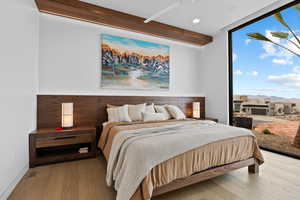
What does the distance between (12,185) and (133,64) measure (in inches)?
115

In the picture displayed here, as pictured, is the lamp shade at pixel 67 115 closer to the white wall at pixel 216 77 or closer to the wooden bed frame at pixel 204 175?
the wooden bed frame at pixel 204 175

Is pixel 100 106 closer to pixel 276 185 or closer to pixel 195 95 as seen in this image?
pixel 195 95

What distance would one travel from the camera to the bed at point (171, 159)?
133cm

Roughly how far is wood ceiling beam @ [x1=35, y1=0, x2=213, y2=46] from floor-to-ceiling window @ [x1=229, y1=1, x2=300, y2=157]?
4.10 ft

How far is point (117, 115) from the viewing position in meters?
2.90

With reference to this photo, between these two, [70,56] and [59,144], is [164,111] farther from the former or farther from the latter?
[70,56]

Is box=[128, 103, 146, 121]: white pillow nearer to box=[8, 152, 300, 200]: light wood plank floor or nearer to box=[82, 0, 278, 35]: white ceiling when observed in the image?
box=[8, 152, 300, 200]: light wood plank floor

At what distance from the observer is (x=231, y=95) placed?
376cm

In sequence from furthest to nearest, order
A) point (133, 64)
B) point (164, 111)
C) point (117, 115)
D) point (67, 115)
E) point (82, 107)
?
point (133, 64) < point (164, 111) < point (82, 107) < point (117, 115) < point (67, 115)

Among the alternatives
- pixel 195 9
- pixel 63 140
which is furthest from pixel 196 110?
pixel 63 140

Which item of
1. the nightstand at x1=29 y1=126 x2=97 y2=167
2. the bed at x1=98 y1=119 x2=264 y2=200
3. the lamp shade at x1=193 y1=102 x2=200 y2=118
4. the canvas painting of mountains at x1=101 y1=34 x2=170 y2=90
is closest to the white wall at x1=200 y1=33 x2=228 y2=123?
the lamp shade at x1=193 y1=102 x2=200 y2=118

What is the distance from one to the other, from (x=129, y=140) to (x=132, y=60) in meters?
2.38

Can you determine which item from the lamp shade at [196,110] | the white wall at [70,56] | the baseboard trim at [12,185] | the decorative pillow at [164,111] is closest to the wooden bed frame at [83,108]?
the white wall at [70,56]

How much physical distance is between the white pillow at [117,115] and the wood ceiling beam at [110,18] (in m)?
1.89
